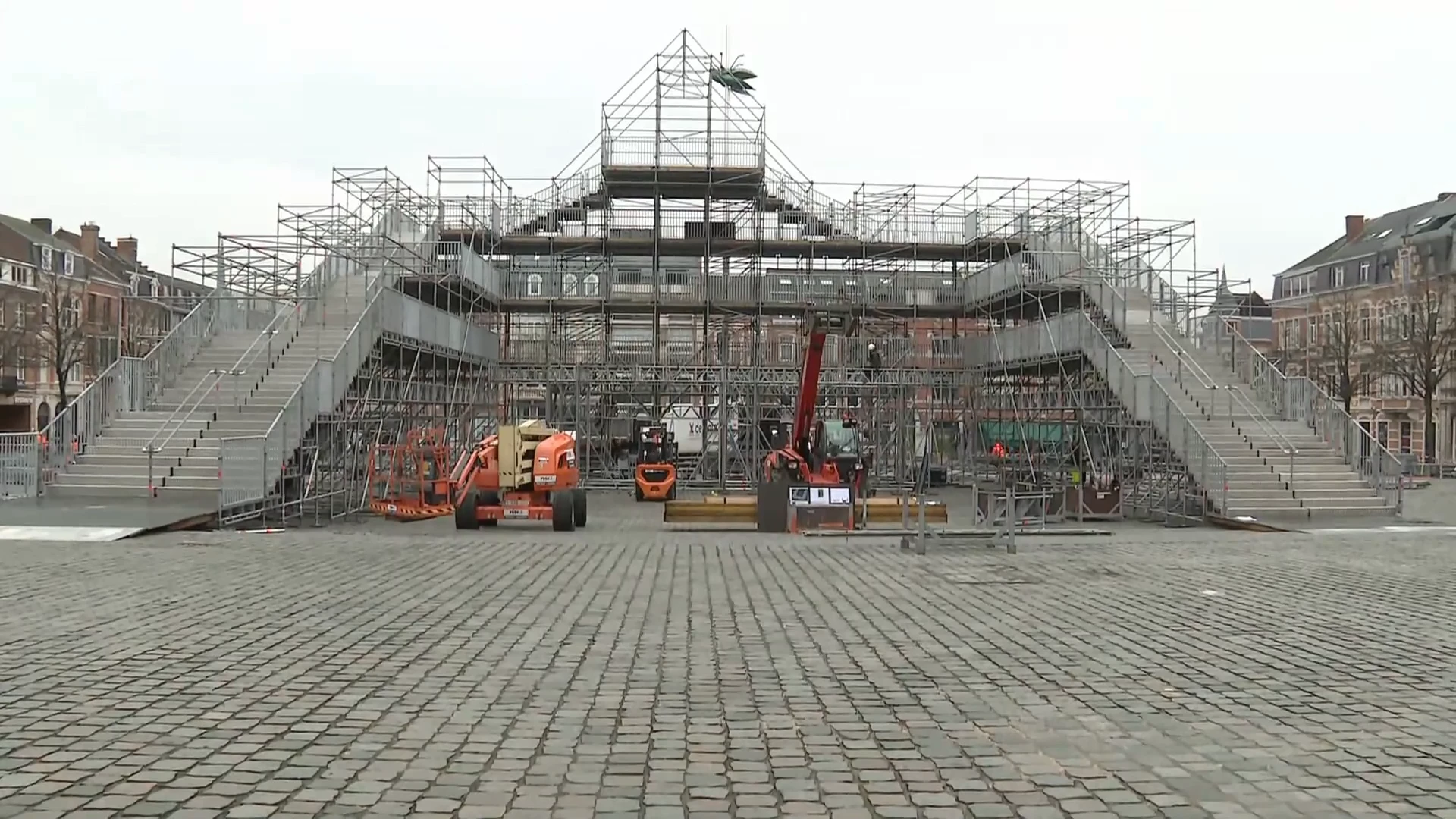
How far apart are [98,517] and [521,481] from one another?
7.17 meters

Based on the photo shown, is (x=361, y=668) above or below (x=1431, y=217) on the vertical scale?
below

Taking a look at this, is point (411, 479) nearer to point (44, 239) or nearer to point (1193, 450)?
point (1193, 450)

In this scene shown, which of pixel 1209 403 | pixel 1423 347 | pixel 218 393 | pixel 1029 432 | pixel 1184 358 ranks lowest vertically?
pixel 1029 432

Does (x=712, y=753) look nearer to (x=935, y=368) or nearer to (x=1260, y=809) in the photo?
(x=1260, y=809)

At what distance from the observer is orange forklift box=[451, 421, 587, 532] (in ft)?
Answer: 72.8

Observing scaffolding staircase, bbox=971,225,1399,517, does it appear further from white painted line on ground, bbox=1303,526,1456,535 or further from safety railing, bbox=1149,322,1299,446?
white painted line on ground, bbox=1303,526,1456,535

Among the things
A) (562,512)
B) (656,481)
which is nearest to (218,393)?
(562,512)

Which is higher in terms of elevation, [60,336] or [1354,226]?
[1354,226]

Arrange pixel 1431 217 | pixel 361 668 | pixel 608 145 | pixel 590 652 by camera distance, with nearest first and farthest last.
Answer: pixel 361 668
pixel 590 652
pixel 608 145
pixel 1431 217

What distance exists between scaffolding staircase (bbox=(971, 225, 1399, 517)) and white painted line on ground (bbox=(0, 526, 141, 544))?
19939 mm

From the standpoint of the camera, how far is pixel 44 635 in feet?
30.7

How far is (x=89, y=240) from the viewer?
73.8 metres

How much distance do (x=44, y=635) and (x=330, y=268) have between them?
79.7ft

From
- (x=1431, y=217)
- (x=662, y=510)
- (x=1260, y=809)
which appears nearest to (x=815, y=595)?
(x=1260, y=809)
